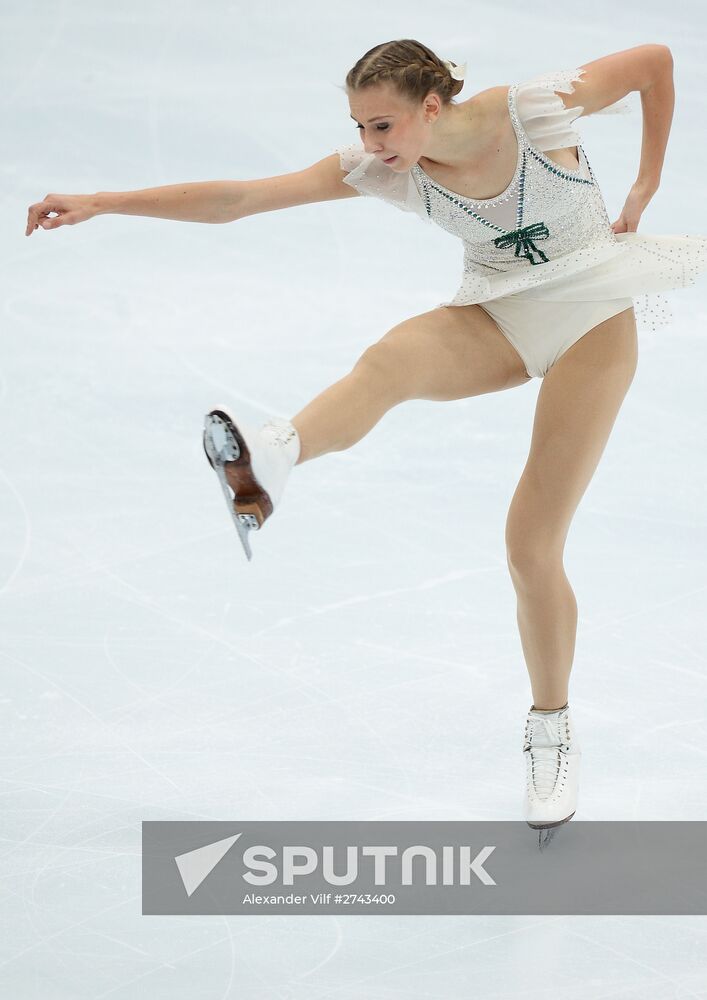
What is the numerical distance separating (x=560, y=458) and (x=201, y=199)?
867 mm

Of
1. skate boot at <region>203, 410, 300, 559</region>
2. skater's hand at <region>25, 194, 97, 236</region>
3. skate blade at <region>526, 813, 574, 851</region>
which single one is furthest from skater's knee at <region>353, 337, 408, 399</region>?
skate blade at <region>526, 813, 574, 851</region>

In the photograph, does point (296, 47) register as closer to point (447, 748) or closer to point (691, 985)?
point (447, 748)

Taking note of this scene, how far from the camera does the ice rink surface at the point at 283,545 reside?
248 centimetres

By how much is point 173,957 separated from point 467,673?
4.42 ft

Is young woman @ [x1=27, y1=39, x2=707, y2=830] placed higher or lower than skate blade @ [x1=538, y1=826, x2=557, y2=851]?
higher

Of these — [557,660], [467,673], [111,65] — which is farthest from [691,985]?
[111,65]

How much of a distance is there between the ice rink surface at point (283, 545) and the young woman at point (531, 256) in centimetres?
46

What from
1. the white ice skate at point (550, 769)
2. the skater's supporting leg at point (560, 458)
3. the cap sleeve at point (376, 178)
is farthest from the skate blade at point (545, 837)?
the cap sleeve at point (376, 178)

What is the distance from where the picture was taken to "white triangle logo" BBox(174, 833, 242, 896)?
260cm

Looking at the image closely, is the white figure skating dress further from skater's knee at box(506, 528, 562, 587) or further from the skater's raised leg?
skater's knee at box(506, 528, 562, 587)

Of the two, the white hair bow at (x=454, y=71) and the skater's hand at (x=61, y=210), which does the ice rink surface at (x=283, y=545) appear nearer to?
the skater's hand at (x=61, y=210)

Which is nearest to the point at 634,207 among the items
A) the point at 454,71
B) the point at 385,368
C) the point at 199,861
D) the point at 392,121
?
the point at 454,71

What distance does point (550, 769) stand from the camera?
281 centimetres

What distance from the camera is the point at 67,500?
4.48 meters
